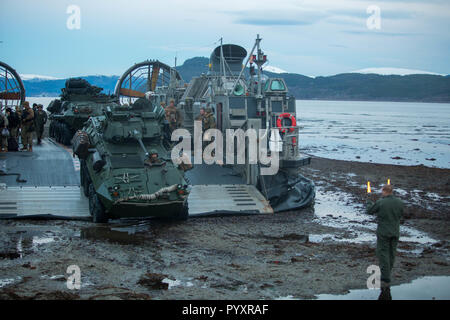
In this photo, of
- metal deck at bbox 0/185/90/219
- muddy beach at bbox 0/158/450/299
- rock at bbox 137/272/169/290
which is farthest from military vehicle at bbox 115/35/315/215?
rock at bbox 137/272/169/290

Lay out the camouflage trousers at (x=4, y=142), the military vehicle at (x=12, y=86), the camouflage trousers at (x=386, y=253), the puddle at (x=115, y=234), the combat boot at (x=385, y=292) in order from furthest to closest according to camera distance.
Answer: the military vehicle at (x=12, y=86) < the camouflage trousers at (x=4, y=142) < the puddle at (x=115, y=234) < the camouflage trousers at (x=386, y=253) < the combat boot at (x=385, y=292)

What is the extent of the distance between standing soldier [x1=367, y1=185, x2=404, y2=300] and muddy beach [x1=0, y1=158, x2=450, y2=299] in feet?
1.02

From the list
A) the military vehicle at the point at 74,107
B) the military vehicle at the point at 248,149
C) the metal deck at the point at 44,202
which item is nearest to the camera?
the metal deck at the point at 44,202

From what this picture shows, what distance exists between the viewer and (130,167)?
10156 mm

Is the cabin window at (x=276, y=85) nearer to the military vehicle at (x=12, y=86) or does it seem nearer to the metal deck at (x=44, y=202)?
the metal deck at (x=44, y=202)

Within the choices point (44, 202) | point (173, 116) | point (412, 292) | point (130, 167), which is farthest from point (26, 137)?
point (412, 292)

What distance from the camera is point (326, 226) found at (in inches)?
407

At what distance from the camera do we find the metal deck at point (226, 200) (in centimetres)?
1090

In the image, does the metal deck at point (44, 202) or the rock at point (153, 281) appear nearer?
the rock at point (153, 281)

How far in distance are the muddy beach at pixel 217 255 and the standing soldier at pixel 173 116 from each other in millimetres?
5059

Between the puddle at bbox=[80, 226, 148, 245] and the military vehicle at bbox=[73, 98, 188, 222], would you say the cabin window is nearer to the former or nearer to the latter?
the military vehicle at bbox=[73, 98, 188, 222]

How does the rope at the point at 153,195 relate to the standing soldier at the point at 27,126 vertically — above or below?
below

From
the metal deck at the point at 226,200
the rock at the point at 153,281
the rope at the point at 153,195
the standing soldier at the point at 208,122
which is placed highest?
the standing soldier at the point at 208,122

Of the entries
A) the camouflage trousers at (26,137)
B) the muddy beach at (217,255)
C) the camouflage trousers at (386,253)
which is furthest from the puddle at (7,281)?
the camouflage trousers at (26,137)
